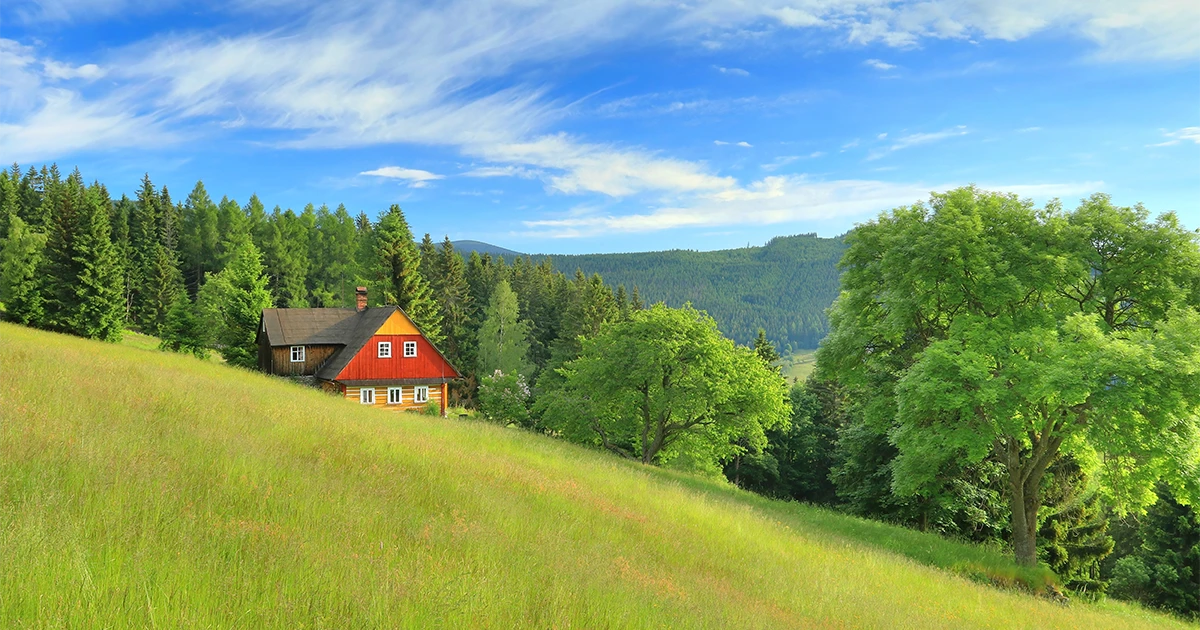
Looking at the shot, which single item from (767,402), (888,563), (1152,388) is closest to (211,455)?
(888,563)

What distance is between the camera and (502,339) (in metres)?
66.7

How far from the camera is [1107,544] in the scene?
29812mm

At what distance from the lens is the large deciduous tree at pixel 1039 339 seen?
47.5 feet

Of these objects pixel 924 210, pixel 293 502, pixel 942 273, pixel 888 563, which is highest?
pixel 924 210

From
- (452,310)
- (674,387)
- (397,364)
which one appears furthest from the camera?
(452,310)

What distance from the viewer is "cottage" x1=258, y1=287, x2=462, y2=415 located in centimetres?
3838

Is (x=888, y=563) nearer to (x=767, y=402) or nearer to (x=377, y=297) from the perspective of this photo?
(x=767, y=402)

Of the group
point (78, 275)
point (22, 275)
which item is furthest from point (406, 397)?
point (22, 275)

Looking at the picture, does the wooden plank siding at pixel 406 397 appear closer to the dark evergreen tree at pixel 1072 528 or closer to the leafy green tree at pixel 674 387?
the leafy green tree at pixel 674 387

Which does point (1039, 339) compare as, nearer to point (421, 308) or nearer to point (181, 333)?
point (181, 333)

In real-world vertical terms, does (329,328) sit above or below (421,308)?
below

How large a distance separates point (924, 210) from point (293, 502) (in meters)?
20.7

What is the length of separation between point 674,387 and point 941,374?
13580mm

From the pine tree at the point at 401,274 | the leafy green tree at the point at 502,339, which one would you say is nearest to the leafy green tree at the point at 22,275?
the pine tree at the point at 401,274
